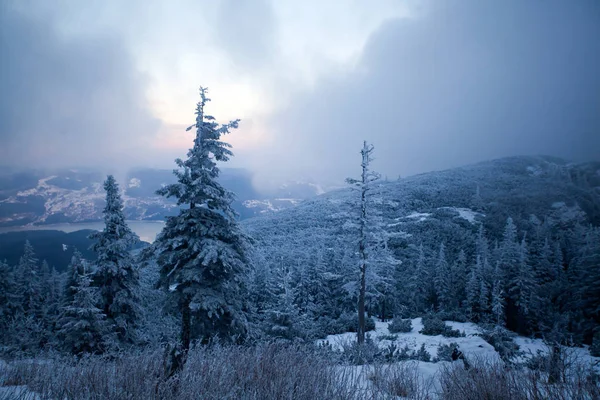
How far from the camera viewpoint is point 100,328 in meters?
11.5

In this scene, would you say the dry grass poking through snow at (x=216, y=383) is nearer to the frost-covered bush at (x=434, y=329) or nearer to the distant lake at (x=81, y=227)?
the frost-covered bush at (x=434, y=329)

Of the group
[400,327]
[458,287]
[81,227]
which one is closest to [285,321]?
[400,327]

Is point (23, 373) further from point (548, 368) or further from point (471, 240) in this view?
point (471, 240)

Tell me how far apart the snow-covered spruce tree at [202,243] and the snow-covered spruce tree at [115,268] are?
192 inches

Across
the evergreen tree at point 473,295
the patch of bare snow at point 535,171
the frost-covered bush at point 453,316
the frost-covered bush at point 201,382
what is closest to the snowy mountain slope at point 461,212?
the evergreen tree at point 473,295

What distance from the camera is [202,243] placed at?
8.80 m

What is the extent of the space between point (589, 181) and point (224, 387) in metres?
22.4

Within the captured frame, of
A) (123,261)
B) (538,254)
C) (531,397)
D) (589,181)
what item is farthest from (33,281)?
(538,254)

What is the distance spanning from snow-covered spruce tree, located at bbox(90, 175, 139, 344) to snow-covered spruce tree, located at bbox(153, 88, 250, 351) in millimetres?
4875

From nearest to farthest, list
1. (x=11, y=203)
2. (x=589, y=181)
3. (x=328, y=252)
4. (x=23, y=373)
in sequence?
(x=23, y=373), (x=589, y=181), (x=328, y=252), (x=11, y=203)

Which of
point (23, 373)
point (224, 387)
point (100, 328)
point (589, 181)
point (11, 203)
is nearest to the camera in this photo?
point (224, 387)

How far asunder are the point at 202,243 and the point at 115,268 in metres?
6.40

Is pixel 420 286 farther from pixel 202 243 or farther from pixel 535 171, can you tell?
pixel 535 171

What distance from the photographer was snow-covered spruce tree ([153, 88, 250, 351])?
8.77m
